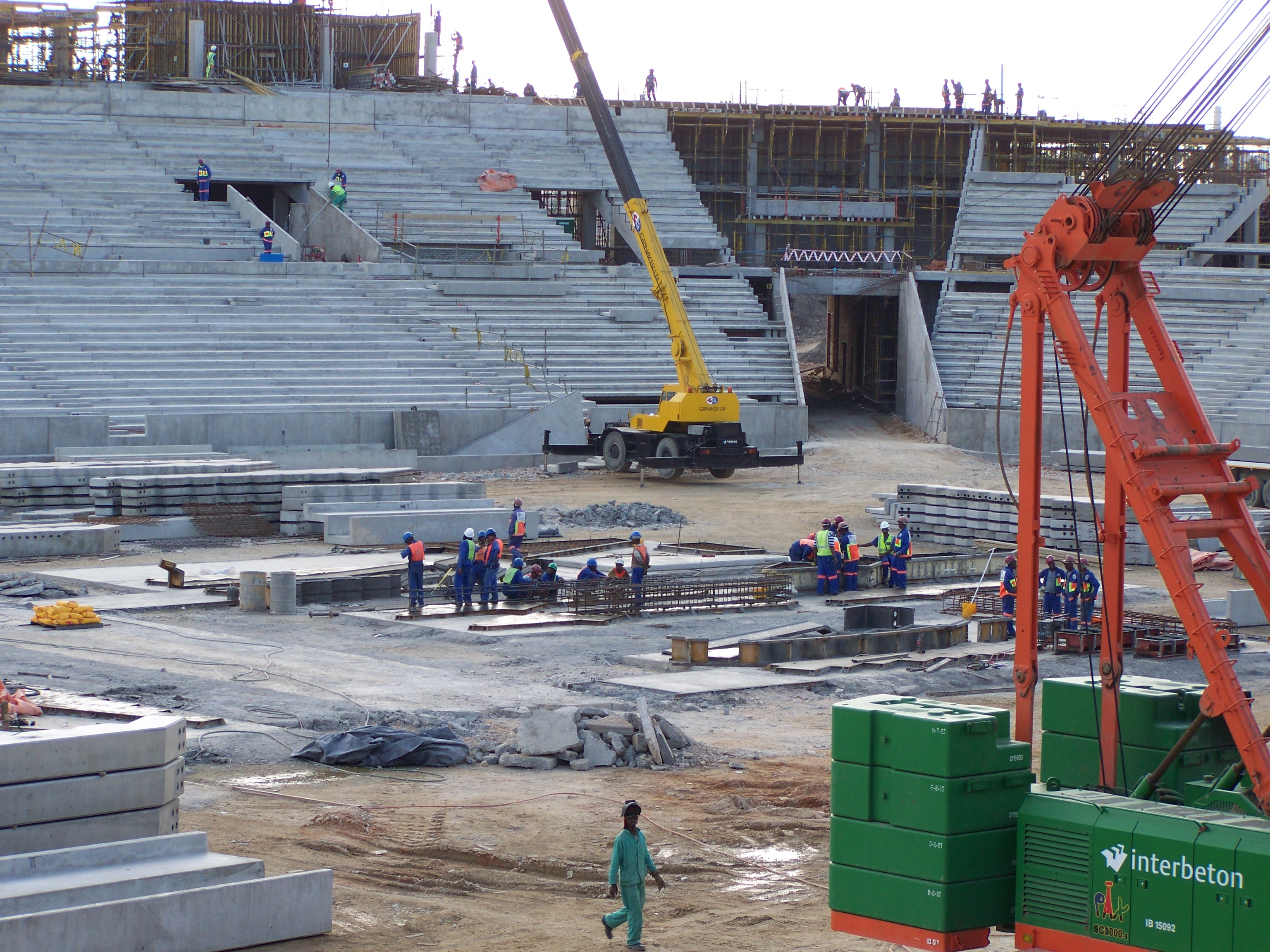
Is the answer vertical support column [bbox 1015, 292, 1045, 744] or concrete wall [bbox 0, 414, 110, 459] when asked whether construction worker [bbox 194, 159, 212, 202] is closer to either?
concrete wall [bbox 0, 414, 110, 459]

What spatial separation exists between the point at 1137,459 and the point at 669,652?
1006cm

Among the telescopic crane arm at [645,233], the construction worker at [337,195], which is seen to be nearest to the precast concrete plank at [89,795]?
the telescopic crane arm at [645,233]

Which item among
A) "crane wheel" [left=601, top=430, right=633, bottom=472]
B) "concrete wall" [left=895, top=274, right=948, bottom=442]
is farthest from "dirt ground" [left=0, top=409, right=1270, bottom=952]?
"concrete wall" [left=895, top=274, right=948, bottom=442]

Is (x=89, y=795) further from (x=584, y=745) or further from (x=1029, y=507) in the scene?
(x=1029, y=507)

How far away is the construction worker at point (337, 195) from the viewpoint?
4578 cm

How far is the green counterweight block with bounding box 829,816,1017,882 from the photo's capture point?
7.87m

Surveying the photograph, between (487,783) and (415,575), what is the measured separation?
7867 millimetres

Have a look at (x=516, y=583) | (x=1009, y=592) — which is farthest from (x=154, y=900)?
(x=1009, y=592)

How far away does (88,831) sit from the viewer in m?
9.39

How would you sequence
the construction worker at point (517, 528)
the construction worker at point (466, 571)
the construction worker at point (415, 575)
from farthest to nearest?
the construction worker at point (517, 528) → the construction worker at point (466, 571) → the construction worker at point (415, 575)

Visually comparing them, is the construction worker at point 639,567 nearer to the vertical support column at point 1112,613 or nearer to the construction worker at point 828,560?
the construction worker at point 828,560

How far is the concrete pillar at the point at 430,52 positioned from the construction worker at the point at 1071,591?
Answer: 43.6 meters

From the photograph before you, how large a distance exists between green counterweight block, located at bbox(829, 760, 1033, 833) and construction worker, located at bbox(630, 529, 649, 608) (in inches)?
493

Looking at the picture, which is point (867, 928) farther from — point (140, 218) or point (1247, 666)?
point (140, 218)
